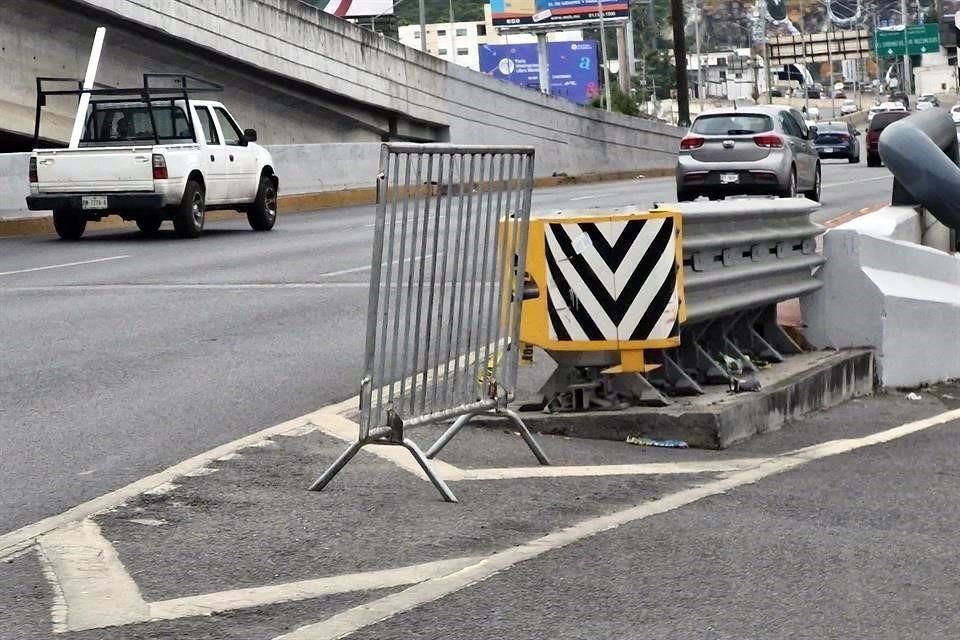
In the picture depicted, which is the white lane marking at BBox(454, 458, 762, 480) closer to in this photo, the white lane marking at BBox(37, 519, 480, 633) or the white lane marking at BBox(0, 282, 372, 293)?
the white lane marking at BBox(37, 519, 480, 633)

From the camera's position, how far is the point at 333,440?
8.09 m

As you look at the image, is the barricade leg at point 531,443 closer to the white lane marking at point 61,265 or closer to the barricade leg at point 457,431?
the barricade leg at point 457,431

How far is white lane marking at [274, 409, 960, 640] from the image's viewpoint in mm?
5098

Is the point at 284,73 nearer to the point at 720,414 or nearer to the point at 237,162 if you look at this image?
the point at 237,162

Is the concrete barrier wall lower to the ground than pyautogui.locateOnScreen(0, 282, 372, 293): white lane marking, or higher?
higher

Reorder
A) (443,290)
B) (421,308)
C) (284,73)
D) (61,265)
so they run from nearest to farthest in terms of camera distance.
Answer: (421,308) → (443,290) → (61,265) → (284,73)

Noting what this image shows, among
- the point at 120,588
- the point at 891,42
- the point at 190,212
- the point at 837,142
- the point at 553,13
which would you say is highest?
the point at 553,13

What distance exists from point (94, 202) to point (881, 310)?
13.3 m

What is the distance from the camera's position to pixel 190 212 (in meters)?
22.7

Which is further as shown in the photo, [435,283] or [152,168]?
[152,168]

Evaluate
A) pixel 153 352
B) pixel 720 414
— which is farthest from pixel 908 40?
pixel 720 414

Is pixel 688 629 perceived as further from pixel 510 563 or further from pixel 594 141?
pixel 594 141

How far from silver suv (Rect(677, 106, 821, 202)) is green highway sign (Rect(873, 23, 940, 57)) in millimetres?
93747

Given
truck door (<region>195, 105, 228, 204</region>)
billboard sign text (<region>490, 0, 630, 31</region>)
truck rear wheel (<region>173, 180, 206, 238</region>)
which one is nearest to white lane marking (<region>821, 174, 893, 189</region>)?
truck door (<region>195, 105, 228, 204</region>)
